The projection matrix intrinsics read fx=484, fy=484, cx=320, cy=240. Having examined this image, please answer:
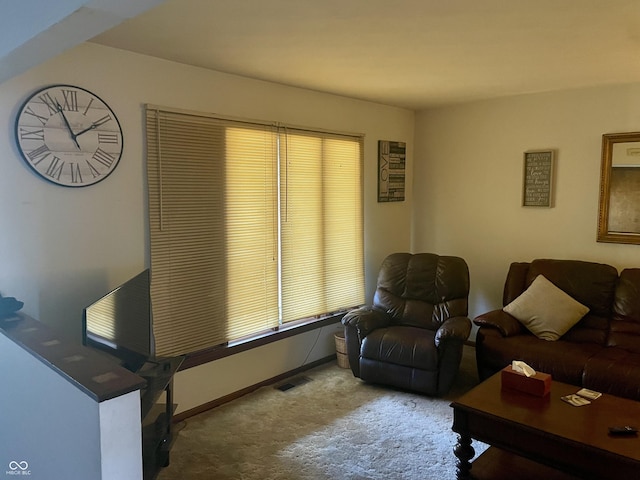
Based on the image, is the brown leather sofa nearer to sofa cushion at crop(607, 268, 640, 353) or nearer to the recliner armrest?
sofa cushion at crop(607, 268, 640, 353)

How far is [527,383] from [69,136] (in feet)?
9.58

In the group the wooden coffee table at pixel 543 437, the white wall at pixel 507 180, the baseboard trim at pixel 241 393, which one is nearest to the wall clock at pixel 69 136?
the baseboard trim at pixel 241 393

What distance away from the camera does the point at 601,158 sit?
4125 millimetres

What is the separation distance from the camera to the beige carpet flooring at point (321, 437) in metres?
2.75

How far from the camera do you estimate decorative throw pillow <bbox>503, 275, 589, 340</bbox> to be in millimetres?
3744

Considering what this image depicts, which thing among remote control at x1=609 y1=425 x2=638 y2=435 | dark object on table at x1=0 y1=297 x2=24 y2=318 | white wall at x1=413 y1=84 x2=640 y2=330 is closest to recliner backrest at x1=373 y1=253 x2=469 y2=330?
white wall at x1=413 y1=84 x2=640 y2=330

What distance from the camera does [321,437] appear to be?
3.12 m

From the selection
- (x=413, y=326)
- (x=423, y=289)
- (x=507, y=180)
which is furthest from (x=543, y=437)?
(x=507, y=180)

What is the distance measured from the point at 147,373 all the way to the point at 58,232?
37.1 inches

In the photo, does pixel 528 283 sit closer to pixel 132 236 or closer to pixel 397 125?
pixel 397 125

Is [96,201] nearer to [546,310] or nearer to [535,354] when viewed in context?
[535,354]

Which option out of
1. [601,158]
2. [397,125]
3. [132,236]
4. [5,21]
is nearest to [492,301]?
[601,158]

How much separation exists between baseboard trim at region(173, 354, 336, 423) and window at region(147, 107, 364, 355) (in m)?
0.43

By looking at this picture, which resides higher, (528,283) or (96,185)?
(96,185)
